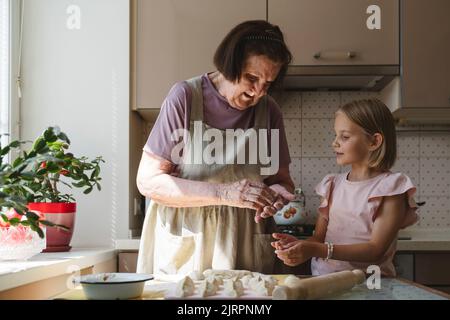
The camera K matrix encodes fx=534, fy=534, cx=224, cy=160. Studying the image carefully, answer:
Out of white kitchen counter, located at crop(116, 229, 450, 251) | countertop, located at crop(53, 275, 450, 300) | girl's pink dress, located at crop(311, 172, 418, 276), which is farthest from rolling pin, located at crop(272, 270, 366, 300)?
white kitchen counter, located at crop(116, 229, 450, 251)

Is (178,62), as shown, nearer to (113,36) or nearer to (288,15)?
(113,36)

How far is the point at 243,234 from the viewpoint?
35.7 inches

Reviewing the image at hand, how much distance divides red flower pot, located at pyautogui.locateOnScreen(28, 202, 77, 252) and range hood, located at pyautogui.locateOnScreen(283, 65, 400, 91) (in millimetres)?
620

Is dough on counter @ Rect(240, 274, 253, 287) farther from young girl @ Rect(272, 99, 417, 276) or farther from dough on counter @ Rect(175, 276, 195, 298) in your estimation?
young girl @ Rect(272, 99, 417, 276)

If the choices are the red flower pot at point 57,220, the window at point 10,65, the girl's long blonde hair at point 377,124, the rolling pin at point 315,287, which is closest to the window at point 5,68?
the window at point 10,65

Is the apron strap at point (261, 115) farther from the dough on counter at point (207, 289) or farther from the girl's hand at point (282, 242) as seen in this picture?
the dough on counter at point (207, 289)

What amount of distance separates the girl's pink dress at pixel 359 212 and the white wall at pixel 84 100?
57cm

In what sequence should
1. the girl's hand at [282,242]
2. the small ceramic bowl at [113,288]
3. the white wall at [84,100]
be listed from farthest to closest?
1. the white wall at [84,100]
2. the girl's hand at [282,242]
3. the small ceramic bowl at [113,288]

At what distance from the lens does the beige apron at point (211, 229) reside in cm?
88

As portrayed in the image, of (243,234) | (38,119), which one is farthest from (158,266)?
(38,119)

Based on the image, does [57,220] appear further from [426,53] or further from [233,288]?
[426,53]

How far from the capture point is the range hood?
4.40ft
